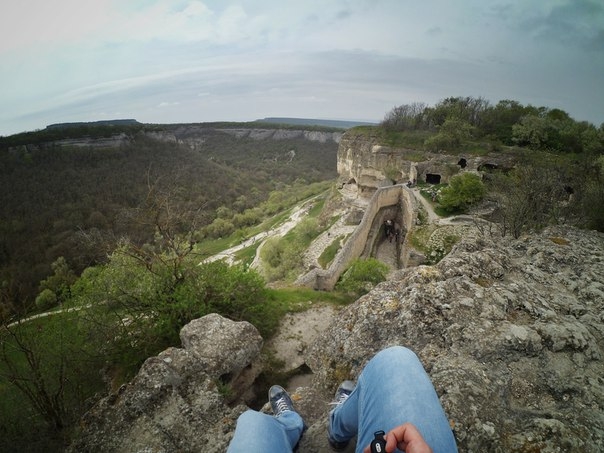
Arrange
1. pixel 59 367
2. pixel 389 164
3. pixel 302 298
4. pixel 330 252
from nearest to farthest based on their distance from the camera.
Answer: pixel 59 367 → pixel 302 298 → pixel 330 252 → pixel 389 164

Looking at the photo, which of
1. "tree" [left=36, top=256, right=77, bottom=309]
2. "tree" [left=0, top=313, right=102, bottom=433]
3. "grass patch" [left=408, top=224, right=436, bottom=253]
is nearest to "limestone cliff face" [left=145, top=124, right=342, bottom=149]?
"tree" [left=36, top=256, right=77, bottom=309]

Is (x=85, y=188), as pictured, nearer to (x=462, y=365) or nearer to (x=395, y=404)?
(x=462, y=365)

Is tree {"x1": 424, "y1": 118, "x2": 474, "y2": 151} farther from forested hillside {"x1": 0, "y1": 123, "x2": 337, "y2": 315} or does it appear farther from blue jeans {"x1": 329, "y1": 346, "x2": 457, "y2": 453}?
blue jeans {"x1": 329, "y1": 346, "x2": 457, "y2": 453}

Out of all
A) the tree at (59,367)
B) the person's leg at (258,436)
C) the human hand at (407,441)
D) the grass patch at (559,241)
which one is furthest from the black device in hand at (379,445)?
the grass patch at (559,241)

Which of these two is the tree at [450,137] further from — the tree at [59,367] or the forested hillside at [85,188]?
the tree at [59,367]

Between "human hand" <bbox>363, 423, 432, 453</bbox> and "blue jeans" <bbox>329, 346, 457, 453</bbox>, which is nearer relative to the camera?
"human hand" <bbox>363, 423, 432, 453</bbox>

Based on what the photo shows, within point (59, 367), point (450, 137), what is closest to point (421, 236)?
point (450, 137)
